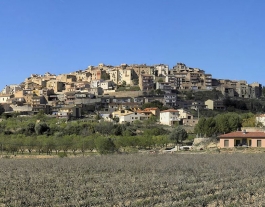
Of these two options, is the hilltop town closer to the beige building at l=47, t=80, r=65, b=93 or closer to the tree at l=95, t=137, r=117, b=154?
the beige building at l=47, t=80, r=65, b=93

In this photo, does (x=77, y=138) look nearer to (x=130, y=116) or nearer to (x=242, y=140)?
(x=242, y=140)

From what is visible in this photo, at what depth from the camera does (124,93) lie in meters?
98.8

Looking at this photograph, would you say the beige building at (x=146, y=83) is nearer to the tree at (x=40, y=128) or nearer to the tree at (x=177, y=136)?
the tree at (x=40, y=128)

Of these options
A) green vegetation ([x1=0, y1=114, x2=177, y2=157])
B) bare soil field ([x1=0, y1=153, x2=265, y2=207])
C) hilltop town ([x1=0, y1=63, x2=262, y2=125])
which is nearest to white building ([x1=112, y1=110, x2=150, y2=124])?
hilltop town ([x1=0, y1=63, x2=262, y2=125])

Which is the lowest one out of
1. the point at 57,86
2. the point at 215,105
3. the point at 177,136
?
the point at 177,136

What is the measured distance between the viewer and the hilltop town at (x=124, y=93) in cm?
8019

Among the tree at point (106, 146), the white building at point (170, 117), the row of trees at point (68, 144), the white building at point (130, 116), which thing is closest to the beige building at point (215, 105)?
the white building at point (170, 117)

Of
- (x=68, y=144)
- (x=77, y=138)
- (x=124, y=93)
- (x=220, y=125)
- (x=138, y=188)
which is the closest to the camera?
(x=138, y=188)

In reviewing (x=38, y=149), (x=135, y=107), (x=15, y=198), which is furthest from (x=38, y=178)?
(x=135, y=107)

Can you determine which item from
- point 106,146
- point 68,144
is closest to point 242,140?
point 106,146

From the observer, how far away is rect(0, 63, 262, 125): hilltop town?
263 feet

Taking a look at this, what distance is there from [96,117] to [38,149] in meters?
28.0

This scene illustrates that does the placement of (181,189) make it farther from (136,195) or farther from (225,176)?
(225,176)

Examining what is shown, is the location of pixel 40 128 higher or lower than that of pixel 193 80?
lower
